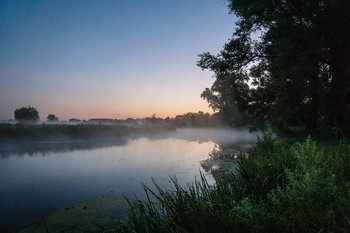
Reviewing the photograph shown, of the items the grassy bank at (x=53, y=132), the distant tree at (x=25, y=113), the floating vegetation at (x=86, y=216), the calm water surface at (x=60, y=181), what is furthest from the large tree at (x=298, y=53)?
the distant tree at (x=25, y=113)

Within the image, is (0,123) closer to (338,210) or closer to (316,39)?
(338,210)

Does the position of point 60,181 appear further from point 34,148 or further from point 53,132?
point 53,132

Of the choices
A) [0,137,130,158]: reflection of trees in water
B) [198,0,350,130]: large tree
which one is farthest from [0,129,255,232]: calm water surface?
[198,0,350,130]: large tree

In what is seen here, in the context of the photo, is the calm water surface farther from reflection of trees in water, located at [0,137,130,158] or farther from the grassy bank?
the grassy bank

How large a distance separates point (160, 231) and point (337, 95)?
52.6ft

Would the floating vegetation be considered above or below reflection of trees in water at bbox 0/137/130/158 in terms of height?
below

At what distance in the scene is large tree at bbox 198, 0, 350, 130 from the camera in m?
11.2

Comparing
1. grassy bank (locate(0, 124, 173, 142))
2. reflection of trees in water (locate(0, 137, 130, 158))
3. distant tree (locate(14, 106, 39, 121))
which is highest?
distant tree (locate(14, 106, 39, 121))

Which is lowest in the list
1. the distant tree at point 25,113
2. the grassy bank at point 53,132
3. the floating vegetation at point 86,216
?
the floating vegetation at point 86,216

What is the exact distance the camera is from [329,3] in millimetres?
10992

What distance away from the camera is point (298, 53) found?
1159cm

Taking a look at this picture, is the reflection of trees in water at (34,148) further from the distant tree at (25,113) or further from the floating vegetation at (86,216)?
the distant tree at (25,113)

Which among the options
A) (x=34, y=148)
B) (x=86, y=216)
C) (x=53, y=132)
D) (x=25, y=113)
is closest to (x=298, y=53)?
(x=86, y=216)

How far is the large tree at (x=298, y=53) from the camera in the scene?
11195 mm
